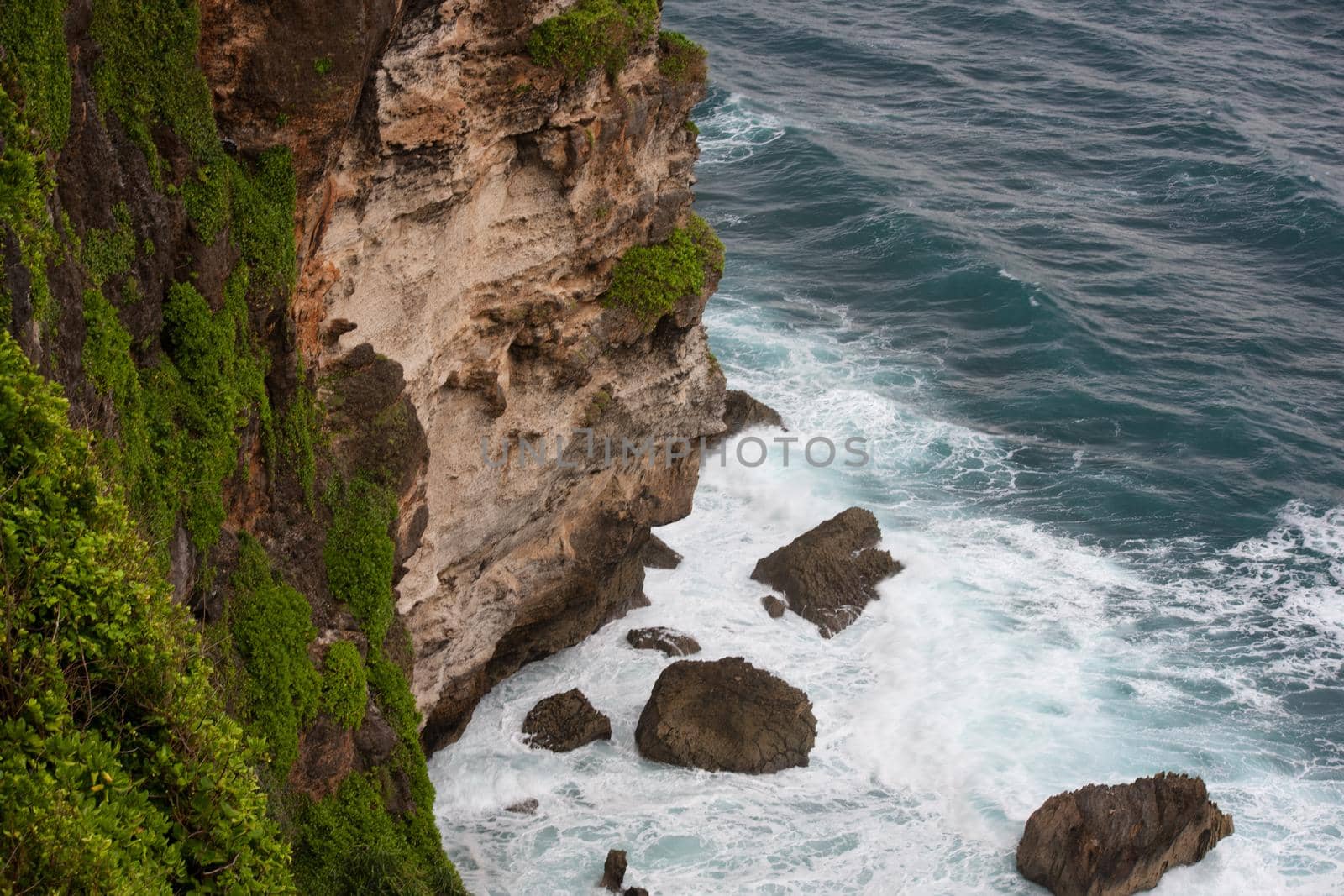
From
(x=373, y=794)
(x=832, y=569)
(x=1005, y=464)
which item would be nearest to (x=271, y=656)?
(x=373, y=794)

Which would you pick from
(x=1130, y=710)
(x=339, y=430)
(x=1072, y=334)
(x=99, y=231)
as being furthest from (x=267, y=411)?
(x=1072, y=334)

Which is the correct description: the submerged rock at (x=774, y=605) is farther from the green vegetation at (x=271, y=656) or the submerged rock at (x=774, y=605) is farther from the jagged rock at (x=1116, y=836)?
the green vegetation at (x=271, y=656)

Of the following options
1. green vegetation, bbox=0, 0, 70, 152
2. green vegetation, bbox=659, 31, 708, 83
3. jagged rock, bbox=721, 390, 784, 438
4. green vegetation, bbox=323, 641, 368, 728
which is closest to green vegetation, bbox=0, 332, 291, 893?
green vegetation, bbox=0, 0, 70, 152

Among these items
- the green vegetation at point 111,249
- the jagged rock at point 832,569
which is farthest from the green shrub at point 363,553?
the jagged rock at point 832,569

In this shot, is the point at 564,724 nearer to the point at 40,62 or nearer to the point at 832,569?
the point at 832,569

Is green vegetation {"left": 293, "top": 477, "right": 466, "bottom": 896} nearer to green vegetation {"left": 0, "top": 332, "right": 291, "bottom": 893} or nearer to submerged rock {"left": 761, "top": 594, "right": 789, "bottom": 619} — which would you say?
green vegetation {"left": 0, "top": 332, "right": 291, "bottom": 893}

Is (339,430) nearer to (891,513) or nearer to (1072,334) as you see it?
(891,513)
